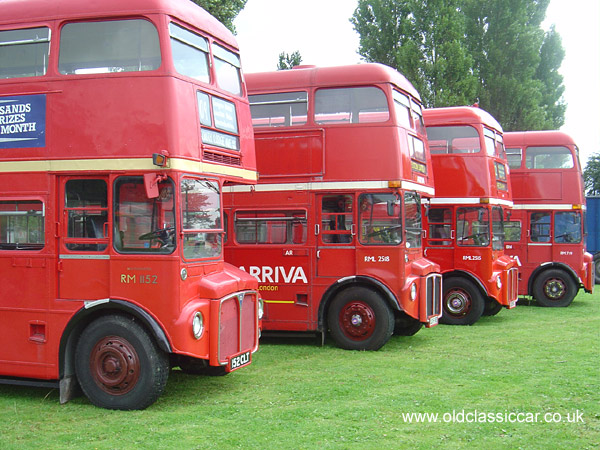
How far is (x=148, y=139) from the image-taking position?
714 centimetres

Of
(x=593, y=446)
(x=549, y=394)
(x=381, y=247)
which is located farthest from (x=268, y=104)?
(x=593, y=446)

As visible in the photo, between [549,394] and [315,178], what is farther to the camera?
[315,178]

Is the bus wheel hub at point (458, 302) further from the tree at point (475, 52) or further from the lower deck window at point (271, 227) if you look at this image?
the tree at point (475, 52)

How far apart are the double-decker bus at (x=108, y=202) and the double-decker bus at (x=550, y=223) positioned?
11282 mm

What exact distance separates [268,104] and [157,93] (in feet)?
14.2

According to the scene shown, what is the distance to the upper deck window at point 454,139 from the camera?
14.1 m

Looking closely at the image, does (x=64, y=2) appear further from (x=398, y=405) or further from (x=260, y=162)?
(x=398, y=405)

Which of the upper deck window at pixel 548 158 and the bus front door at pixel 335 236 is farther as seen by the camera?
the upper deck window at pixel 548 158

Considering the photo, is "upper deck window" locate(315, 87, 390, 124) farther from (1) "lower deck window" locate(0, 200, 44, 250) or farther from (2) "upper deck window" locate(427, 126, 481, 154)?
(1) "lower deck window" locate(0, 200, 44, 250)

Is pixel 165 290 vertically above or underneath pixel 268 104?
underneath

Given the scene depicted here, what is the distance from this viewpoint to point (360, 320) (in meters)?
10.8

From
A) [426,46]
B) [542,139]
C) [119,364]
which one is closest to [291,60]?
[426,46]

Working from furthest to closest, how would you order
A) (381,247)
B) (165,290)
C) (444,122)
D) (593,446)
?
(444,122) < (381,247) < (165,290) < (593,446)

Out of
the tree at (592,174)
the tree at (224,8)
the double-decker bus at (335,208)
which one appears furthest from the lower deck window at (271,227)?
the tree at (592,174)
